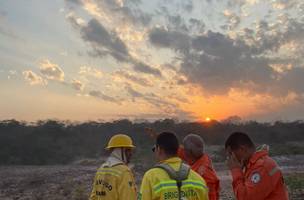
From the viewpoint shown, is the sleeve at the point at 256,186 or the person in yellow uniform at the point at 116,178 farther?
the person in yellow uniform at the point at 116,178

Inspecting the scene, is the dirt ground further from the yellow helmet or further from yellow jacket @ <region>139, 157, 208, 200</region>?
yellow jacket @ <region>139, 157, 208, 200</region>

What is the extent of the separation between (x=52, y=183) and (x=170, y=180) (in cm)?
1941

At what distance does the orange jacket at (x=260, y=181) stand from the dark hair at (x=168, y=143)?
2.80 ft

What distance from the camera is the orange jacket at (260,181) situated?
502cm

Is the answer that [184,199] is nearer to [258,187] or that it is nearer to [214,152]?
[258,187]

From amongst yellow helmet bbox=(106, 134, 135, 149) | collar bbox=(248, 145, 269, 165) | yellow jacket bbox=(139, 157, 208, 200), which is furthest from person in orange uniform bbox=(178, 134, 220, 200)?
yellow jacket bbox=(139, 157, 208, 200)

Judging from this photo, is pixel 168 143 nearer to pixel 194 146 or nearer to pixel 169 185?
pixel 169 185

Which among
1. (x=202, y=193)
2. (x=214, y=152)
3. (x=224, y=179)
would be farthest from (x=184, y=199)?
(x=214, y=152)

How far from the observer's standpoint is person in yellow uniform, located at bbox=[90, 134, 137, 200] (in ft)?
18.8

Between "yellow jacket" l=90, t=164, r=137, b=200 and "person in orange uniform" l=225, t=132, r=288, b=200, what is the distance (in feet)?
3.95

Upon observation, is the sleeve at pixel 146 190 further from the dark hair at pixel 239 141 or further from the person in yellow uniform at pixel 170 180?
the dark hair at pixel 239 141

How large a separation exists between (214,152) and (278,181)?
105 feet

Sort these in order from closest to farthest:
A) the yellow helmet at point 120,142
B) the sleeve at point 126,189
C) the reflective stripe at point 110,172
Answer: the sleeve at point 126,189 → the reflective stripe at point 110,172 → the yellow helmet at point 120,142

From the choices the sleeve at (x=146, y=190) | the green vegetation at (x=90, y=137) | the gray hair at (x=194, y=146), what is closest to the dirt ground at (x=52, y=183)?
the green vegetation at (x=90, y=137)
